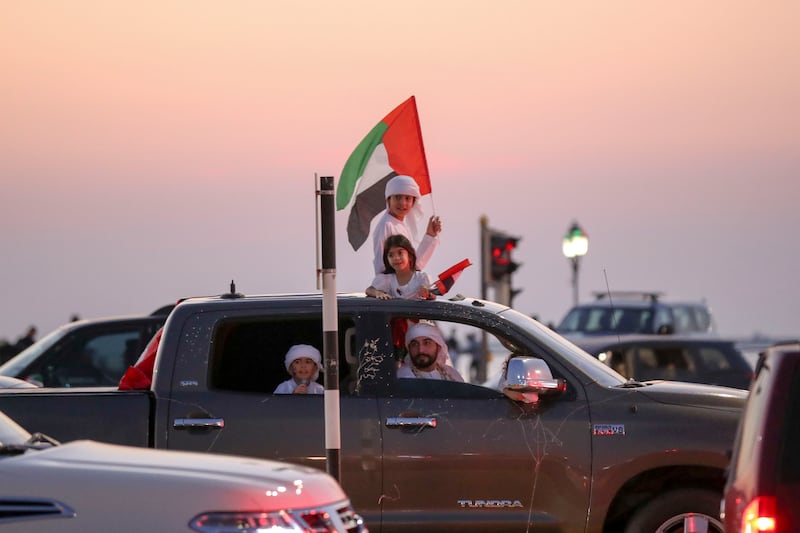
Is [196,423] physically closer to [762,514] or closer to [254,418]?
[254,418]

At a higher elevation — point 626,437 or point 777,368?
point 777,368

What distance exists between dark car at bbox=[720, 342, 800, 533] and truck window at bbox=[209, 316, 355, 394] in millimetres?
3966

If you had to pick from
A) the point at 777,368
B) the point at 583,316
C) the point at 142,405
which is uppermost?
the point at 777,368

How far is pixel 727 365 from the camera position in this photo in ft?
74.3

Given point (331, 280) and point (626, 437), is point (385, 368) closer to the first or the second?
point (331, 280)

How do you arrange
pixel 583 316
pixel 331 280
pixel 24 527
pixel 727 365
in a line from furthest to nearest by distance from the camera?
pixel 583 316 → pixel 727 365 → pixel 331 280 → pixel 24 527

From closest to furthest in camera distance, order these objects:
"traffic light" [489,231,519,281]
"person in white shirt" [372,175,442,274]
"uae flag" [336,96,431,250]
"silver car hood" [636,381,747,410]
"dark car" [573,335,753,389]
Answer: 1. "silver car hood" [636,381,747,410]
2. "person in white shirt" [372,175,442,274]
3. "uae flag" [336,96,431,250]
4. "dark car" [573,335,753,389]
5. "traffic light" [489,231,519,281]

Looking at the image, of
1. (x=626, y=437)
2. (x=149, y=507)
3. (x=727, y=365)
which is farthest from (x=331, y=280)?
(x=727, y=365)

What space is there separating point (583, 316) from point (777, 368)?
2654cm

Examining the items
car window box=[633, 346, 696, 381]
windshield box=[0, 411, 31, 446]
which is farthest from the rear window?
car window box=[633, 346, 696, 381]

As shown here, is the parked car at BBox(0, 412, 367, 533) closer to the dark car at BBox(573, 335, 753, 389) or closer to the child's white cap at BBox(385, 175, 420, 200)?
the child's white cap at BBox(385, 175, 420, 200)

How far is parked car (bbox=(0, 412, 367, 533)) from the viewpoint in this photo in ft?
20.4

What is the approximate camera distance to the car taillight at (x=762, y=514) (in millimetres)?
6074

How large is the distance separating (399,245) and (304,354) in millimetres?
1227
